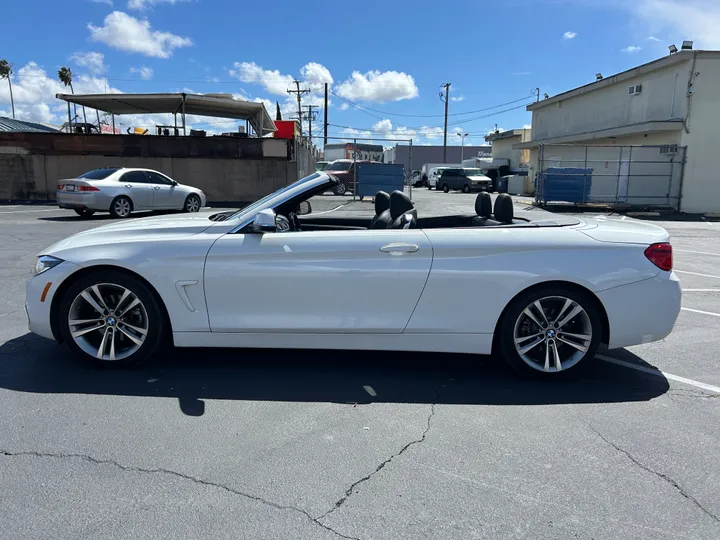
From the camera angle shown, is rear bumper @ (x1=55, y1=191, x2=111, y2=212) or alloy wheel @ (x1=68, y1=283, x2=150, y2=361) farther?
rear bumper @ (x1=55, y1=191, x2=111, y2=212)

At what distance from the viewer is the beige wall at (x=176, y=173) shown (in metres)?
20.5

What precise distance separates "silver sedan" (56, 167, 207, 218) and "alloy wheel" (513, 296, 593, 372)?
13077 mm

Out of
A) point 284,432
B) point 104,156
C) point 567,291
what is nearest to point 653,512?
point 567,291

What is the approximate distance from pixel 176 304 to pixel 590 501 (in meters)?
2.87

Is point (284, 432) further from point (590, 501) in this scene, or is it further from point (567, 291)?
point (567, 291)

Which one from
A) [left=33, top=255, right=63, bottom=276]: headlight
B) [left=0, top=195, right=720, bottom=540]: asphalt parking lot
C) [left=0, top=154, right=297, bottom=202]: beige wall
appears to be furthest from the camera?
[left=0, top=154, right=297, bottom=202]: beige wall

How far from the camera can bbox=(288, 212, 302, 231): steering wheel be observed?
15.2 feet

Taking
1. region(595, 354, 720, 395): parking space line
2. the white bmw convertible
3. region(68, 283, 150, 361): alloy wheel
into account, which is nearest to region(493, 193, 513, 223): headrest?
the white bmw convertible

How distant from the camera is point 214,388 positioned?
147 inches

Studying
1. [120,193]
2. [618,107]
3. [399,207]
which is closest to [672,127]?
[618,107]

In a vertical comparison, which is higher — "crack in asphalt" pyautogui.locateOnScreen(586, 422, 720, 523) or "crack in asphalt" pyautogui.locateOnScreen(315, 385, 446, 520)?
"crack in asphalt" pyautogui.locateOnScreen(315, 385, 446, 520)

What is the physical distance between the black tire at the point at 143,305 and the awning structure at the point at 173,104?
19.6 meters

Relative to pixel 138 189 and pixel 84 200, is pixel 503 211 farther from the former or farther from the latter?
pixel 138 189

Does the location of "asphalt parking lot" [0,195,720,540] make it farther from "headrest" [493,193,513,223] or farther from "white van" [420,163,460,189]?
"white van" [420,163,460,189]
